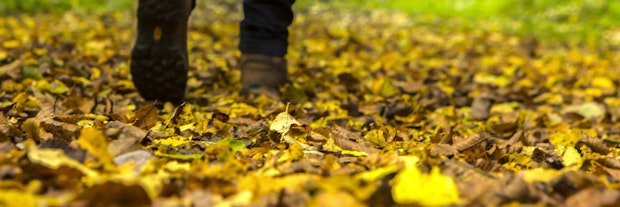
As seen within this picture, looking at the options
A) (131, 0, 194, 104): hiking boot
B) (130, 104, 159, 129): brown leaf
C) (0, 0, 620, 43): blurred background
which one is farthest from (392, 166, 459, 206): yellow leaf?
(0, 0, 620, 43): blurred background

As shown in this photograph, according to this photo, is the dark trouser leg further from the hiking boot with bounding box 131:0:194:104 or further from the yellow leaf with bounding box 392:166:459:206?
the yellow leaf with bounding box 392:166:459:206

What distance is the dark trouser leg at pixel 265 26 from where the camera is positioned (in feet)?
9.47

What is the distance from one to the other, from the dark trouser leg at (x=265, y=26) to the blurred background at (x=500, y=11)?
148 inches

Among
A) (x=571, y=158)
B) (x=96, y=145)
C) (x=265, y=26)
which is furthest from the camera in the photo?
(x=265, y=26)

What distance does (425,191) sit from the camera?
3.52 ft

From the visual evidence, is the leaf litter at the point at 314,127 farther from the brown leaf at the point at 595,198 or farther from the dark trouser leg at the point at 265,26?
the dark trouser leg at the point at 265,26

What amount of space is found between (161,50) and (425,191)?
1.50 meters

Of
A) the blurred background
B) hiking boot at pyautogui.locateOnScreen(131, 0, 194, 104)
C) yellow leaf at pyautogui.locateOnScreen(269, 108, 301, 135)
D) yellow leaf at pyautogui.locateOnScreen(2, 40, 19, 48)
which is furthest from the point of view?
the blurred background

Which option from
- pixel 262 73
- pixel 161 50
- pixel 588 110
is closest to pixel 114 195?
pixel 161 50

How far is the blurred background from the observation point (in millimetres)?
6570

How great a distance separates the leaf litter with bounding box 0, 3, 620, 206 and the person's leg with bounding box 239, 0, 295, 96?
10 centimetres

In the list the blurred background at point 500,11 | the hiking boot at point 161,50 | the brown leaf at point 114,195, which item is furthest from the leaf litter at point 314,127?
the blurred background at point 500,11

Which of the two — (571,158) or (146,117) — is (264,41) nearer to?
(146,117)

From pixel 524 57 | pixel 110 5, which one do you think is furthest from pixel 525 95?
pixel 110 5
